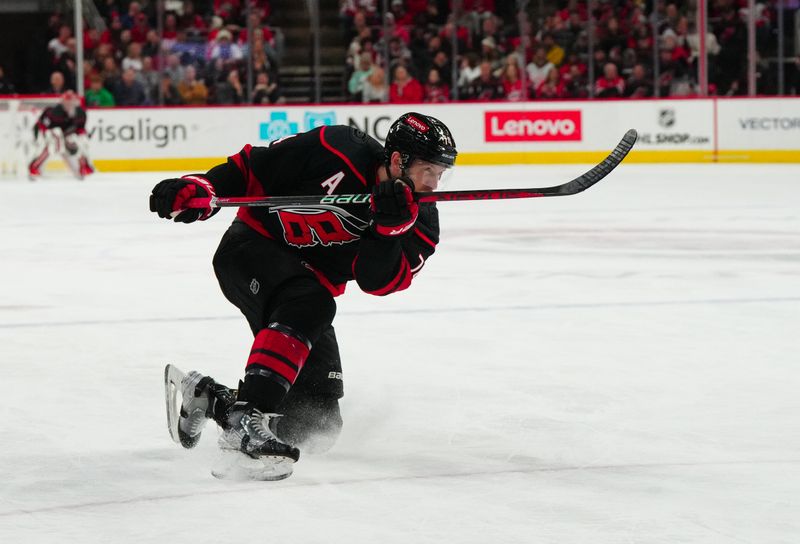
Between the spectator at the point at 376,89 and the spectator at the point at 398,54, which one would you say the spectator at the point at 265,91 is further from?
the spectator at the point at 398,54

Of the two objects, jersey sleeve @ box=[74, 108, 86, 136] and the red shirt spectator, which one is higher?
the red shirt spectator

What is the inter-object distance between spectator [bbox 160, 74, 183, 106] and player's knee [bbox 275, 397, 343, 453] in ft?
37.4

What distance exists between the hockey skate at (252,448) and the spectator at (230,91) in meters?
11.8

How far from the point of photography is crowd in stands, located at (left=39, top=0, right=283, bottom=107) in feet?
45.5

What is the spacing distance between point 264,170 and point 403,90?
445 inches

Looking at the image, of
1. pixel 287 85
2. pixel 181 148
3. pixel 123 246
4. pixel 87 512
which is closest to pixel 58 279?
pixel 123 246

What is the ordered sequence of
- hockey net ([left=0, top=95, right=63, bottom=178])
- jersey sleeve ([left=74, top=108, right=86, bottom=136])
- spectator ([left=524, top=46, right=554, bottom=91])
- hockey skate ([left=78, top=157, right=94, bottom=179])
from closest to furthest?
jersey sleeve ([left=74, top=108, right=86, bottom=136]) → hockey skate ([left=78, top=157, right=94, bottom=179]) → hockey net ([left=0, top=95, right=63, bottom=178]) → spectator ([left=524, top=46, right=554, bottom=91])

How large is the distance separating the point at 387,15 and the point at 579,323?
11.0 meters

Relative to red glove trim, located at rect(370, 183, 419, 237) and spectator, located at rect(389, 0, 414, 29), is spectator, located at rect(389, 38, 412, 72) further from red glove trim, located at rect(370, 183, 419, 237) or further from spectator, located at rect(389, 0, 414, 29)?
red glove trim, located at rect(370, 183, 419, 237)

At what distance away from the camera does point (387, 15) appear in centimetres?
1484

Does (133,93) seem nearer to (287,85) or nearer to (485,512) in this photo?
(287,85)

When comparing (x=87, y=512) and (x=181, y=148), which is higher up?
(x=181, y=148)

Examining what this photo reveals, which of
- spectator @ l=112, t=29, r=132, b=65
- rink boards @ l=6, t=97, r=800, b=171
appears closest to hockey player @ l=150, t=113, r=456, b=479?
rink boards @ l=6, t=97, r=800, b=171

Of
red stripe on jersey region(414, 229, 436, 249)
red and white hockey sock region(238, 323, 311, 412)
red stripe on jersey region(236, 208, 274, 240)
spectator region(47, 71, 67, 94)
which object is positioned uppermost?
spectator region(47, 71, 67, 94)
